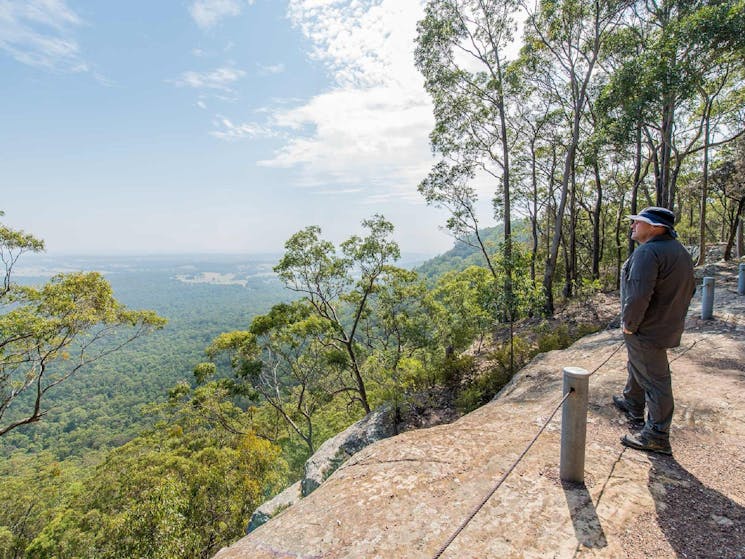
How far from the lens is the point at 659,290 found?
305 centimetres

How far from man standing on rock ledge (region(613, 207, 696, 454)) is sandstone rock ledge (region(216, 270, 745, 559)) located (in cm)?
42

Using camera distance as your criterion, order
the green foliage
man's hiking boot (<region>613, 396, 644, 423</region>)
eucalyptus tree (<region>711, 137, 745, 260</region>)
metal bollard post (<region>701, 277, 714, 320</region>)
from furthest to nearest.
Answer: eucalyptus tree (<region>711, 137, 745, 260</region>), the green foliage, metal bollard post (<region>701, 277, 714, 320</region>), man's hiking boot (<region>613, 396, 644, 423</region>)

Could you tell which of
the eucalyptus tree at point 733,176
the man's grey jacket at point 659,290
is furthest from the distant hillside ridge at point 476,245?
the eucalyptus tree at point 733,176

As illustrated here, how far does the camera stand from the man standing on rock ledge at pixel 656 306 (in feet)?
9.80

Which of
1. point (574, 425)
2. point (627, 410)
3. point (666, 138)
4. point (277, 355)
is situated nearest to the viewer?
point (574, 425)

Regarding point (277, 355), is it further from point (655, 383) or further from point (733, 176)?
point (733, 176)

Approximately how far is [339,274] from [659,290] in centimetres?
1248

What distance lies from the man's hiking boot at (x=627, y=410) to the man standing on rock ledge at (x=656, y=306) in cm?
55

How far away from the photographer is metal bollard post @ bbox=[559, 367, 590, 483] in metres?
2.55

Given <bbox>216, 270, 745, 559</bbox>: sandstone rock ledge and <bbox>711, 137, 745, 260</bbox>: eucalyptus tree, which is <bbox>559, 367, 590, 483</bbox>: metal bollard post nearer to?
<bbox>216, 270, 745, 559</bbox>: sandstone rock ledge

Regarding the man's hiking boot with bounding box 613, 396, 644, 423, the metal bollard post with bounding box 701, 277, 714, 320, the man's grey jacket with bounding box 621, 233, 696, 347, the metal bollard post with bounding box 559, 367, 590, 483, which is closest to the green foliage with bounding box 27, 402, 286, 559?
the metal bollard post with bounding box 559, 367, 590, 483

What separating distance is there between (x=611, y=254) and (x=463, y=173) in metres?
13.8

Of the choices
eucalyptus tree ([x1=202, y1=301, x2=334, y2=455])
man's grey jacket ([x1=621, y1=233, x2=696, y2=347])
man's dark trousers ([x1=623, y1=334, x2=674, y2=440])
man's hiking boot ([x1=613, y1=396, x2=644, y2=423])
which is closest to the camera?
man's grey jacket ([x1=621, y1=233, x2=696, y2=347])

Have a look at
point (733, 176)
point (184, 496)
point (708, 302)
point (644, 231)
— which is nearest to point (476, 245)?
point (708, 302)
